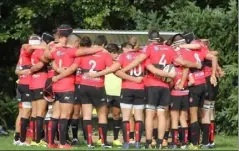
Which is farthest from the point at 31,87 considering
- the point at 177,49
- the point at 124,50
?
the point at 177,49

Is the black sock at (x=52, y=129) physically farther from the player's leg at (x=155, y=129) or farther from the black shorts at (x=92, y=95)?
the player's leg at (x=155, y=129)

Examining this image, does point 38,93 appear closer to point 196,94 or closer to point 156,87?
point 156,87

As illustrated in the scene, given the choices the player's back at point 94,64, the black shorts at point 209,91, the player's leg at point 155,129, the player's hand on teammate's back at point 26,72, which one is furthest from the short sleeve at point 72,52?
the black shorts at point 209,91

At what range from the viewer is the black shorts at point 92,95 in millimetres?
14703

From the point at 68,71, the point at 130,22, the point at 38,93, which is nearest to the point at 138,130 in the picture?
the point at 68,71

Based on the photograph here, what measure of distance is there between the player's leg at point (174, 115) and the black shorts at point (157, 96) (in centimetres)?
29

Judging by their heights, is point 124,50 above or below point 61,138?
above

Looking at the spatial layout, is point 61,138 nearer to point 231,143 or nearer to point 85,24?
point 231,143

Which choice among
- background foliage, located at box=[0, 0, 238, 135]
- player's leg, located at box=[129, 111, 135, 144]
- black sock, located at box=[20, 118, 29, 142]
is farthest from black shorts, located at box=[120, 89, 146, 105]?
background foliage, located at box=[0, 0, 238, 135]

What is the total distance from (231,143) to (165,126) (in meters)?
3.19

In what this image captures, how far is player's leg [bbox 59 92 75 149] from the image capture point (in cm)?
1459

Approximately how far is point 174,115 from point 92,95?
1706 mm

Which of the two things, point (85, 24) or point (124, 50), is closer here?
point (124, 50)

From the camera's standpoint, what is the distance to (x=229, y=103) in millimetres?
20250
